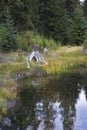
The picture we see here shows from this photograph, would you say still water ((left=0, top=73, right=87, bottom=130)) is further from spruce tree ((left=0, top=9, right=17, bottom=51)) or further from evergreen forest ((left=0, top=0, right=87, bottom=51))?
evergreen forest ((left=0, top=0, right=87, bottom=51))

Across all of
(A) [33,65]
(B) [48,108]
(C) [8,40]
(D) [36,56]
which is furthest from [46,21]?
(B) [48,108]

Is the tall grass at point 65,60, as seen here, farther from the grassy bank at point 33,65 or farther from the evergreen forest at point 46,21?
the evergreen forest at point 46,21

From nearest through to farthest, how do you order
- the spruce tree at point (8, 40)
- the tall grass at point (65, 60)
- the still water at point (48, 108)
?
the still water at point (48, 108) < the tall grass at point (65, 60) < the spruce tree at point (8, 40)

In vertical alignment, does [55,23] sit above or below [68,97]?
above

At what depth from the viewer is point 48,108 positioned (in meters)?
27.8

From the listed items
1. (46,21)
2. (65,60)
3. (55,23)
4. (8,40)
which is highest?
(46,21)

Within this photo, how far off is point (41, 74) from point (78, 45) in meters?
20.1

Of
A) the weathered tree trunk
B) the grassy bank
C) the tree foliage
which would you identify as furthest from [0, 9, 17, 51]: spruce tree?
the tree foliage

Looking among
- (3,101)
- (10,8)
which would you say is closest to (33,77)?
(3,101)

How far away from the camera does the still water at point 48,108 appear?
23609mm

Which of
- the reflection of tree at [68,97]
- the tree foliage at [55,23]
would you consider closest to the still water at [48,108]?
the reflection of tree at [68,97]

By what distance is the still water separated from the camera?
23.6 metres

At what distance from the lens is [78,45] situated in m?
58.8

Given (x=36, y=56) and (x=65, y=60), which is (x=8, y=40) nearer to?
(x=36, y=56)
